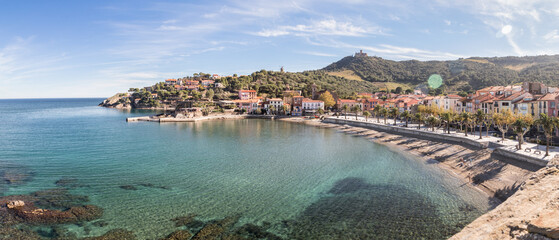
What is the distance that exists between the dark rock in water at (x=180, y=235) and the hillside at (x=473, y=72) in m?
132

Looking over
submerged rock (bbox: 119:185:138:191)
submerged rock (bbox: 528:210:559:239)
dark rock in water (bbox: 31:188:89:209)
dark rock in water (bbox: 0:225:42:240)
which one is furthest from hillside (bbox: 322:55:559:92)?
dark rock in water (bbox: 0:225:42:240)

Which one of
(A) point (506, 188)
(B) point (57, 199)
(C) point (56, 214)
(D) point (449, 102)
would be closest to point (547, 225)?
(A) point (506, 188)

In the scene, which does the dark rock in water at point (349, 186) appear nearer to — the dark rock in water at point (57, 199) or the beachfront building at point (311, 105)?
the dark rock in water at point (57, 199)

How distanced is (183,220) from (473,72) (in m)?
163

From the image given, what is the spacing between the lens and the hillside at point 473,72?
121562 mm

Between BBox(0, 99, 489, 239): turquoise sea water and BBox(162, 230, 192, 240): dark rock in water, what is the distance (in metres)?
0.50

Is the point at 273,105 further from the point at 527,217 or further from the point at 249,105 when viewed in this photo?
the point at 527,217

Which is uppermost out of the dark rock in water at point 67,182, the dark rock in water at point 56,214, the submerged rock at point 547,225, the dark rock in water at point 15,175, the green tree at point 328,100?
the green tree at point 328,100

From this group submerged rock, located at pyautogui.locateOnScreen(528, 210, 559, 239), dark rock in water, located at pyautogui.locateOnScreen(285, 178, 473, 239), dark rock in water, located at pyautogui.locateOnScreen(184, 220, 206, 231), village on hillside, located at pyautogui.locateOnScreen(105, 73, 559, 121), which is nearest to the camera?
submerged rock, located at pyautogui.locateOnScreen(528, 210, 559, 239)

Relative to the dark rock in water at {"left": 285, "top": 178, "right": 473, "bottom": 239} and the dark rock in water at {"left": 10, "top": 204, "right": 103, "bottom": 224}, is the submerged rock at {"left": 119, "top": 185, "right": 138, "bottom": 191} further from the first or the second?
the dark rock in water at {"left": 285, "top": 178, "right": 473, "bottom": 239}

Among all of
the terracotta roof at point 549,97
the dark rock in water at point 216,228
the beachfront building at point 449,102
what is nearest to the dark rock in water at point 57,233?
the dark rock in water at point 216,228

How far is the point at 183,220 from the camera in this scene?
59.7 ft

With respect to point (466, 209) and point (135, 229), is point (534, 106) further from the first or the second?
point (135, 229)

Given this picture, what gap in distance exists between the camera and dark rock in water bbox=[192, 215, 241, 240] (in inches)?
636
